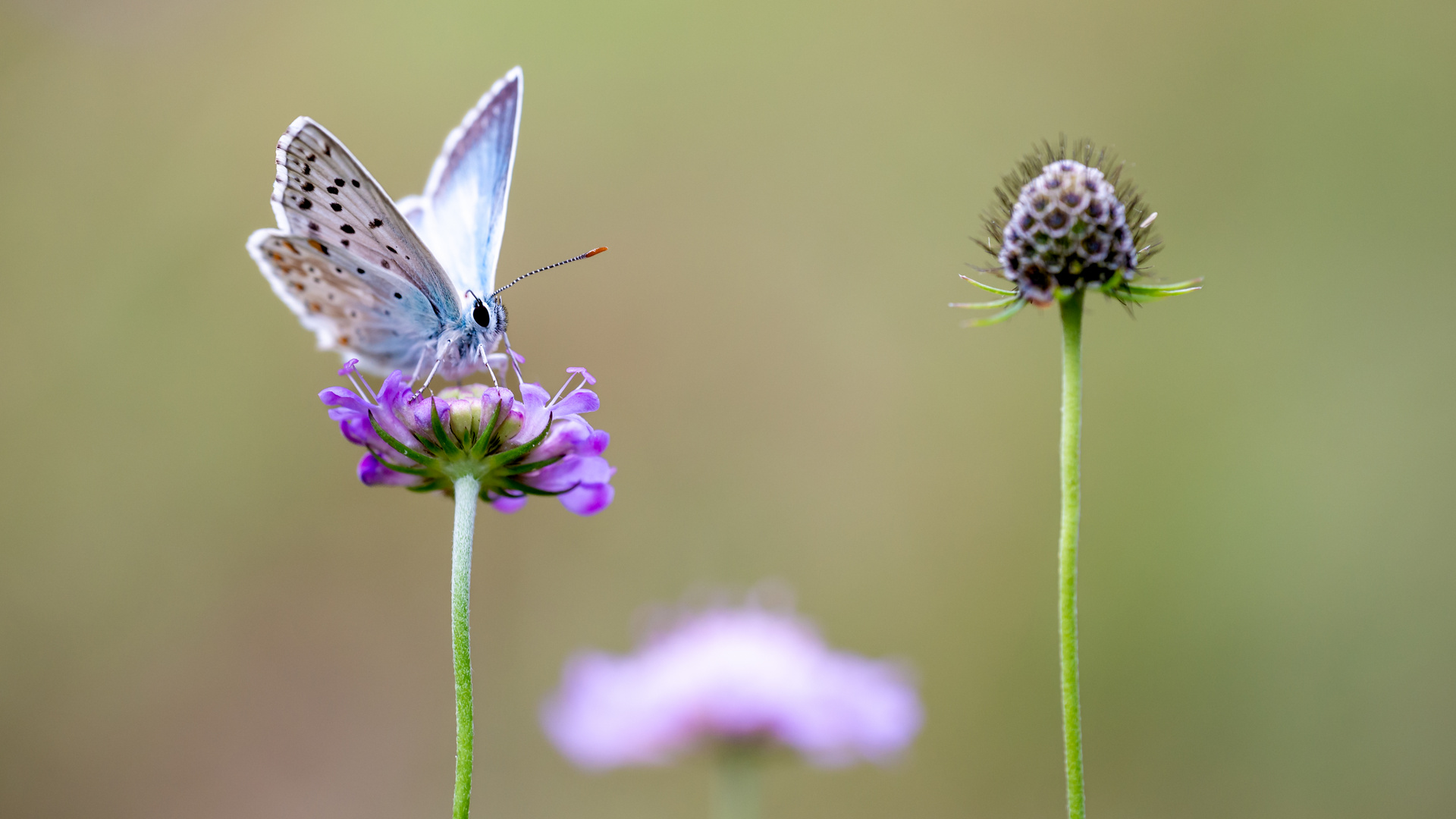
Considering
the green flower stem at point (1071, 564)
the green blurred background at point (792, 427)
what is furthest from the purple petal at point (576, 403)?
the green blurred background at point (792, 427)

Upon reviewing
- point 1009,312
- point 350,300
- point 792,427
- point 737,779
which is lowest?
point 737,779

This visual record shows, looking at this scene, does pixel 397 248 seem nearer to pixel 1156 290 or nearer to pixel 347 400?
pixel 347 400

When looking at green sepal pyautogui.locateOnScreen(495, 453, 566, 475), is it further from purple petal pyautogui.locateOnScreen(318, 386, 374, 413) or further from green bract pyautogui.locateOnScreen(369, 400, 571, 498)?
purple petal pyautogui.locateOnScreen(318, 386, 374, 413)

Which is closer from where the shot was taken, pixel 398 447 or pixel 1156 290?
pixel 1156 290

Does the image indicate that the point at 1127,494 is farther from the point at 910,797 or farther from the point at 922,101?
the point at 922,101

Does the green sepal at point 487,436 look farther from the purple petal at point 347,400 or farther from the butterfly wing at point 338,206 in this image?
the butterfly wing at point 338,206

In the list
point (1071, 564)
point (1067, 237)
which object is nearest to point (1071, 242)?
point (1067, 237)

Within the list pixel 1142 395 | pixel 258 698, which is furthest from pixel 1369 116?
pixel 258 698
